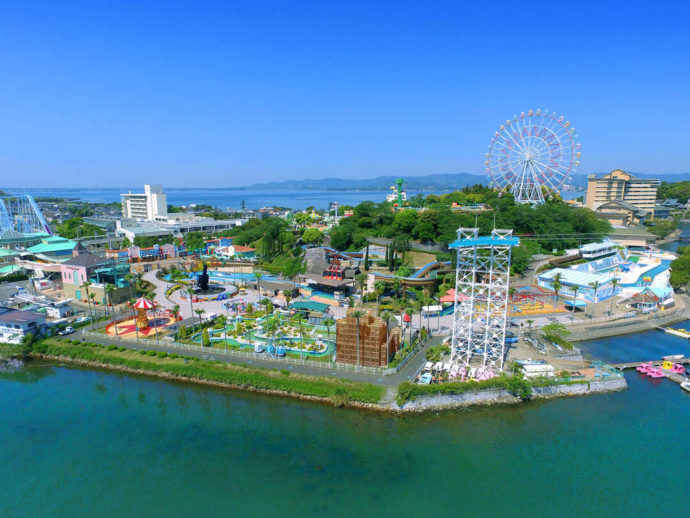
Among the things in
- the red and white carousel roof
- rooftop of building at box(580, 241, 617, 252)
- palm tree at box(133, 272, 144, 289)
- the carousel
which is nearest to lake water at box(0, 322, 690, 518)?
the carousel

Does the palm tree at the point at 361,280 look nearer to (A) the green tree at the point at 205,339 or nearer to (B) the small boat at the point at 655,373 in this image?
(A) the green tree at the point at 205,339

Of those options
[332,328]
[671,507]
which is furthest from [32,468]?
[671,507]

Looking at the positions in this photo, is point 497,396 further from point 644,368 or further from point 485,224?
point 485,224

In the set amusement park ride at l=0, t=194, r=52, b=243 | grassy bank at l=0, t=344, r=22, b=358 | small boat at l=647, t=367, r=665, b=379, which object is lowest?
grassy bank at l=0, t=344, r=22, b=358

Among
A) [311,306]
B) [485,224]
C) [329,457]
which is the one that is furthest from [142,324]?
[485,224]

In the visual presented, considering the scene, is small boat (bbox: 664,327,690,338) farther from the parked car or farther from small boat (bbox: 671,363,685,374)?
the parked car

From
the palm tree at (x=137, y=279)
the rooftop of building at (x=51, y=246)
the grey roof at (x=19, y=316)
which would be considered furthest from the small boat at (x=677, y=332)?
the rooftop of building at (x=51, y=246)

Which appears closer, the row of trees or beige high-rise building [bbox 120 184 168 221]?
the row of trees
